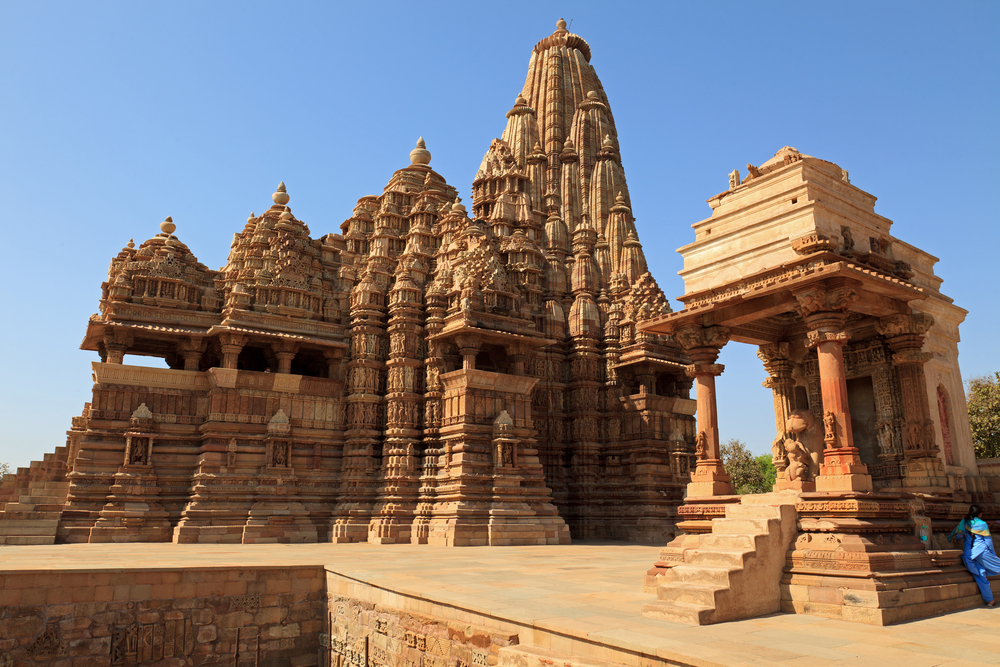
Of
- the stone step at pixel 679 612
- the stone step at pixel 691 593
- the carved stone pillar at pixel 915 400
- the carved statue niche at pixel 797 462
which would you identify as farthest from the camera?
the carved stone pillar at pixel 915 400

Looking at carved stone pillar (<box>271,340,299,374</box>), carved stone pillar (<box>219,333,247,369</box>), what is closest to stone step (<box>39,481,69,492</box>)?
carved stone pillar (<box>219,333,247,369</box>)

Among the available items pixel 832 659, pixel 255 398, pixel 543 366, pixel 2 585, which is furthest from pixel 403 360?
pixel 832 659

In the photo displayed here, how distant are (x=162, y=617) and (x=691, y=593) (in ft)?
29.2

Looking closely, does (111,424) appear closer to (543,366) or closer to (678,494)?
(543,366)

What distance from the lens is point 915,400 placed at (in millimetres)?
11586

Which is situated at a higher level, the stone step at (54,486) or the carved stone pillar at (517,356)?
the carved stone pillar at (517,356)

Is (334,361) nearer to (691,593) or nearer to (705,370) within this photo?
(705,370)

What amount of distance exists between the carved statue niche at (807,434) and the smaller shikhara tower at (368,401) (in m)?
12.9

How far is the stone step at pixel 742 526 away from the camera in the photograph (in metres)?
9.78

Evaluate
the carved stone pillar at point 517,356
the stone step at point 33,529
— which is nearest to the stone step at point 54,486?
the stone step at point 33,529

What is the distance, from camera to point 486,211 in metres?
38.3

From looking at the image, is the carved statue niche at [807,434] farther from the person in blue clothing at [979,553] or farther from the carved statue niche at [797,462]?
the person in blue clothing at [979,553]

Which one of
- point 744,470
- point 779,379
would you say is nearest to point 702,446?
point 779,379

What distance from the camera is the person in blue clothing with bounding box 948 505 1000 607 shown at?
32.5 feet
